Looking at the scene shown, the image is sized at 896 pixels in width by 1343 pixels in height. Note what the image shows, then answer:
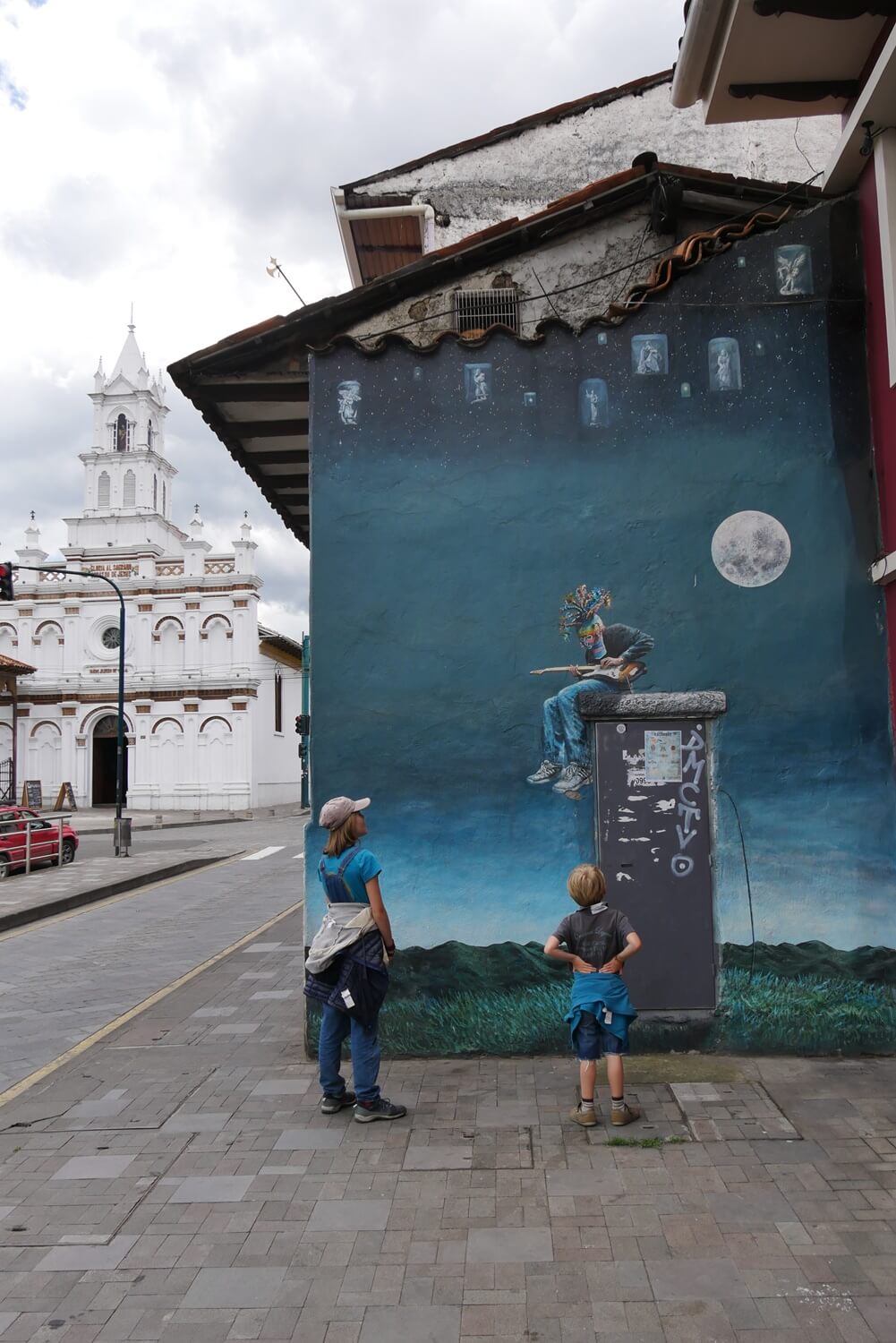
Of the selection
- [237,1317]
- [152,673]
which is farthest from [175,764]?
[237,1317]

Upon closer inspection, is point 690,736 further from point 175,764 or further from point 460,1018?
point 175,764

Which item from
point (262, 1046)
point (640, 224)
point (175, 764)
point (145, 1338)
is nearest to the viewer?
point (145, 1338)

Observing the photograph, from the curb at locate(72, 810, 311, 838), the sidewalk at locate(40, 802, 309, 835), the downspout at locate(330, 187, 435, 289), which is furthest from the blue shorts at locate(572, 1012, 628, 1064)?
the sidewalk at locate(40, 802, 309, 835)

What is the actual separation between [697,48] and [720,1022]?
5933 mm

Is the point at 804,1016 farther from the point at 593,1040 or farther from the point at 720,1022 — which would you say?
the point at 593,1040

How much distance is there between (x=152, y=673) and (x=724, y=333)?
45.3 m

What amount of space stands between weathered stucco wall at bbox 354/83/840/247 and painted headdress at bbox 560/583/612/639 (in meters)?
6.41

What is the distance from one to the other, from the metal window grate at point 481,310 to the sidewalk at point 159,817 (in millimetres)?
28898

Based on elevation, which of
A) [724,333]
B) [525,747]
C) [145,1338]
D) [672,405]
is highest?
[724,333]

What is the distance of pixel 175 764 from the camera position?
47844mm

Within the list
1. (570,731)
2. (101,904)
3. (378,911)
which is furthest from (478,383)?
(101,904)

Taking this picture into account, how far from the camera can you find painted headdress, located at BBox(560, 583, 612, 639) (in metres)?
6.39

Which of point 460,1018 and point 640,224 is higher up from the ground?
point 640,224

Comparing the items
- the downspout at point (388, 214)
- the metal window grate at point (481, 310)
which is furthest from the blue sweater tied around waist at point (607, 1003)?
the downspout at point (388, 214)
